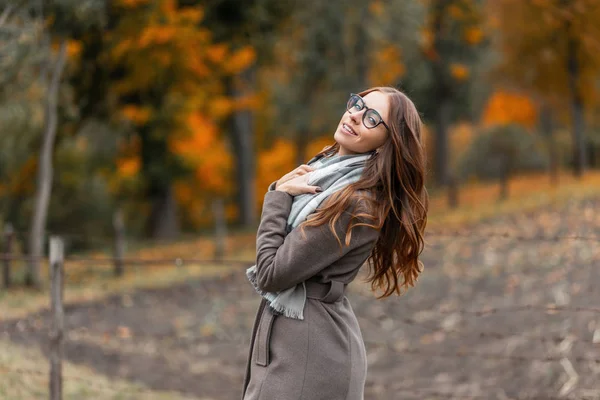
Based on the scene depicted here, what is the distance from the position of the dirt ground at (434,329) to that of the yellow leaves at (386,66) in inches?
377

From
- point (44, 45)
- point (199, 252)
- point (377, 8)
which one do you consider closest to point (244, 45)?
point (377, 8)

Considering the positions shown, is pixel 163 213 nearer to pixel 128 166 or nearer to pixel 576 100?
pixel 128 166

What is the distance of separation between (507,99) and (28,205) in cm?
1821

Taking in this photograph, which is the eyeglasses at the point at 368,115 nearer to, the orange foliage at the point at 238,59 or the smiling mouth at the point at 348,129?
the smiling mouth at the point at 348,129

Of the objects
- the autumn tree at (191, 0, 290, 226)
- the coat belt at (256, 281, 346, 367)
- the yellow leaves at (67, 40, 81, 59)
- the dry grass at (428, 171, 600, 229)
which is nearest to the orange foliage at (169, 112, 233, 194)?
the autumn tree at (191, 0, 290, 226)

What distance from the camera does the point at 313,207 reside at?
2.65 meters

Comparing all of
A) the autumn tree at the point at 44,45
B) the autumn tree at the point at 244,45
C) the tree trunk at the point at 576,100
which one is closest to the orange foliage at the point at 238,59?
the autumn tree at the point at 244,45

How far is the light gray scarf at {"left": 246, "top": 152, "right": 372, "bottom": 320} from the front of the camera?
267cm

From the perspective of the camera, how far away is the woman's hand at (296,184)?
8.82 ft

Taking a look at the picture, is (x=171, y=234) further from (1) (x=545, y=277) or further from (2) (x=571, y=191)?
(1) (x=545, y=277)

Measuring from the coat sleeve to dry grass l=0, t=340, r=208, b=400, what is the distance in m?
3.47

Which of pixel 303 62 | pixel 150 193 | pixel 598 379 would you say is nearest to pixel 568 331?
pixel 598 379

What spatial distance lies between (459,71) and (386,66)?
2005 mm

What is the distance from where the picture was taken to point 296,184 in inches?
106
